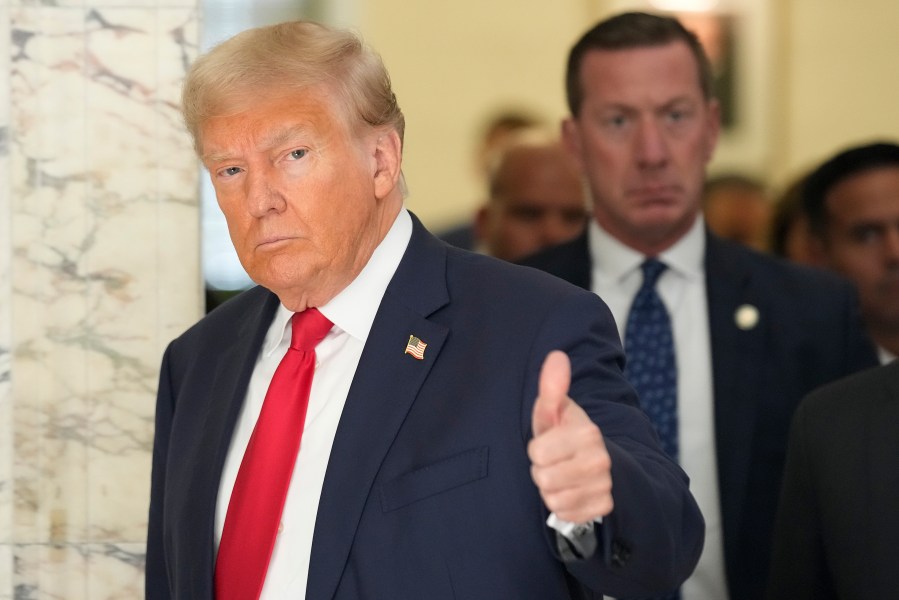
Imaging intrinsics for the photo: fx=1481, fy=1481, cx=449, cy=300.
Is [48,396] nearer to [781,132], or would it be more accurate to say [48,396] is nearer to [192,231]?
[192,231]

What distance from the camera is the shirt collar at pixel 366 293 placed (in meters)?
2.48

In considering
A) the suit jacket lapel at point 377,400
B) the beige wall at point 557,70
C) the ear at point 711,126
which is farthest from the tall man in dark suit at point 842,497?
the beige wall at point 557,70

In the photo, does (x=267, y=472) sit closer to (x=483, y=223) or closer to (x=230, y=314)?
(x=230, y=314)

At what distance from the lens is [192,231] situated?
10.6ft

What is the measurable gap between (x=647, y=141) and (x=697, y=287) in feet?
1.32

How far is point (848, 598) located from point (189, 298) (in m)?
1.50

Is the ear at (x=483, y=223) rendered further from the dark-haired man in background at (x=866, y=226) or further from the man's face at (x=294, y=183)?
the man's face at (x=294, y=183)

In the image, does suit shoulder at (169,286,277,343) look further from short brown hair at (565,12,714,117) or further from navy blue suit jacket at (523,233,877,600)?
short brown hair at (565,12,714,117)

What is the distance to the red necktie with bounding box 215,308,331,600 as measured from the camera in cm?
238

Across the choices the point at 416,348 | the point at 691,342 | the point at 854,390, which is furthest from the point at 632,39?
the point at 416,348

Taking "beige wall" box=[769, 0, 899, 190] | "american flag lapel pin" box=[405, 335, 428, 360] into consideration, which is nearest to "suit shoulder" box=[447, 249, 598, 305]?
"american flag lapel pin" box=[405, 335, 428, 360]

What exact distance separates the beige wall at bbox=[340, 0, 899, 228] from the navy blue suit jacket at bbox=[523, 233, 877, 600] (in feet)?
20.4

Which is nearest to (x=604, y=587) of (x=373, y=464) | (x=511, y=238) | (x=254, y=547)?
(x=373, y=464)

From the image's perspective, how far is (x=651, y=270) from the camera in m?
3.68
